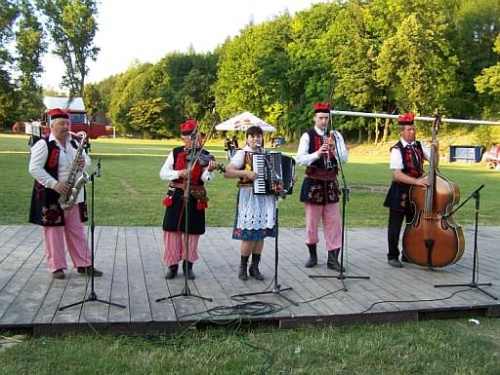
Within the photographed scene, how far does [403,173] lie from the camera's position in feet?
21.2

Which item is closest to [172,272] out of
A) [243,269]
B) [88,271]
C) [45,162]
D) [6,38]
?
[243,269]

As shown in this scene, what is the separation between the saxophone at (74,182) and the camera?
5373mm

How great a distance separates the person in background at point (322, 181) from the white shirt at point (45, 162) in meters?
2.33

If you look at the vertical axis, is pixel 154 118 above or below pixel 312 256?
above

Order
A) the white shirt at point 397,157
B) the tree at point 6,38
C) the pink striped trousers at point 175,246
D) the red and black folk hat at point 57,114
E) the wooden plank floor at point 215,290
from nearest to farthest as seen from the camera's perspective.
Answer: the wooden plank floor at point 215,290, the red and black folk hat at point 57,114, the pink striped trousers at point 175,246, the white shirt at point 397,157, the tree at point 6,38

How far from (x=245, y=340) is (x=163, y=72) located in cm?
8113

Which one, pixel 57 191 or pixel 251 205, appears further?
pixel 251 205

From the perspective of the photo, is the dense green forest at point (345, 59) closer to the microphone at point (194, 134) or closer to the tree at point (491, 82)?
the tree at point (491, 82)

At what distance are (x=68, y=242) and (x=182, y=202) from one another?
1.23m

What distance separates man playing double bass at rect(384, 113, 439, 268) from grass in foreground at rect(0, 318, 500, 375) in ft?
6.80

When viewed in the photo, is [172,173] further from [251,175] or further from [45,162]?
[45,162]

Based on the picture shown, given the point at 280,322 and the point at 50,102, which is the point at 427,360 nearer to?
the point at 280,322

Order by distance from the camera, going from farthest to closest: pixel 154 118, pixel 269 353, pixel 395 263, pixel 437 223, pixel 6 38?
1. pixel 154 118
2. pixel 6 38
3. pixel 395 263
4. pixel 437 223
5. pixel 269 353

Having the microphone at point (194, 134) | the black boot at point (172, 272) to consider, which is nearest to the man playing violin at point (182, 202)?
the black boot at point (172, 272)
